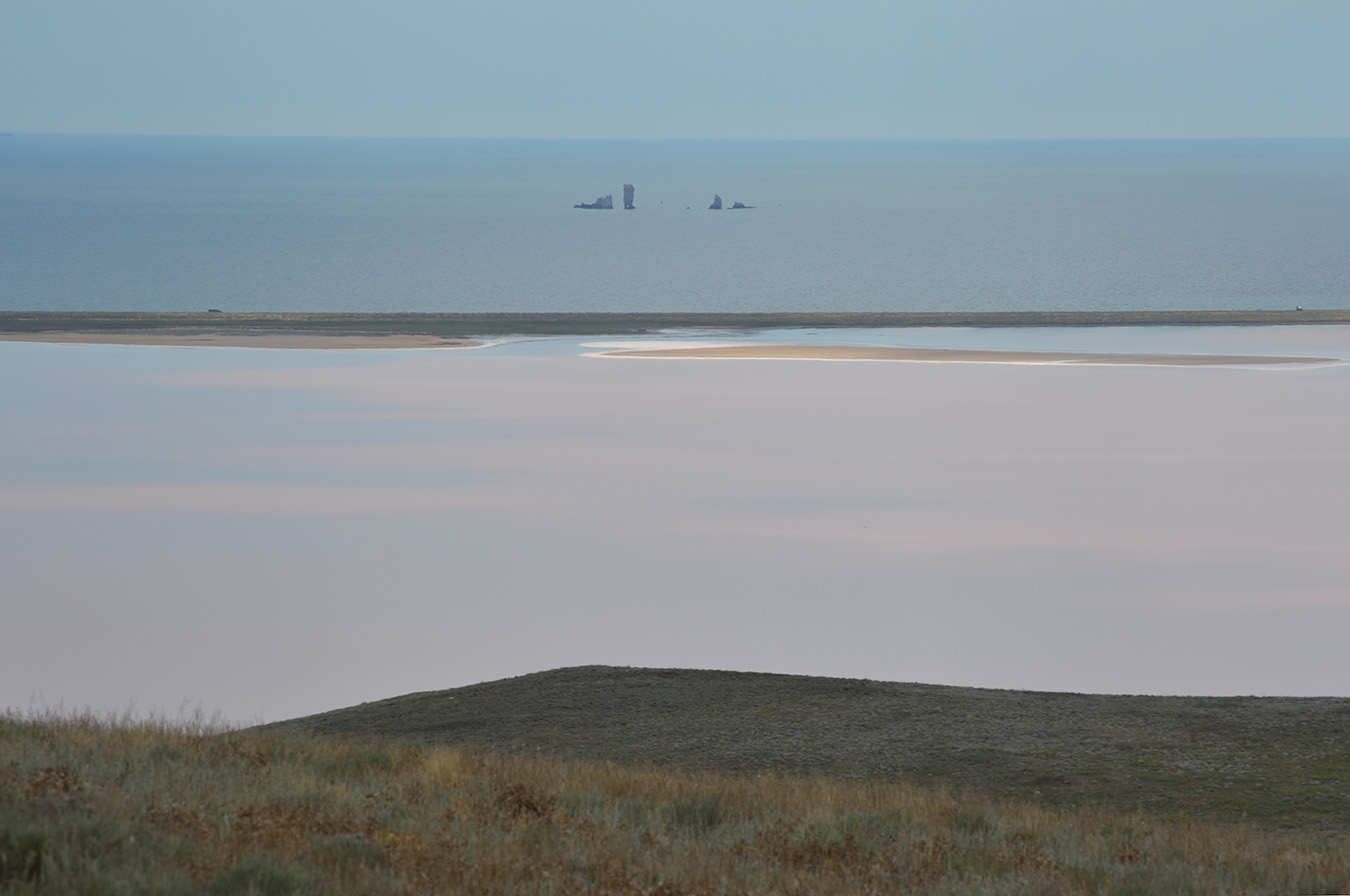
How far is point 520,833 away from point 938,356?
40053 mm

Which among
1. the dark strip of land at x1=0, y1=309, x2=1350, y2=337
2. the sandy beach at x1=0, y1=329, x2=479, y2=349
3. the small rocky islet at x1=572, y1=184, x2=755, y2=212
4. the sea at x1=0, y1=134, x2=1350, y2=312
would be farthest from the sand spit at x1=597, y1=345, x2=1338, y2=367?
the small rocky islet at x1=572, y1=184, x2=755, y2=212

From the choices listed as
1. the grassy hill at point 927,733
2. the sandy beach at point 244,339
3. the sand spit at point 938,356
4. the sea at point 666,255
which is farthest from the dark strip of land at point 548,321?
the grassy hill at point 927,733

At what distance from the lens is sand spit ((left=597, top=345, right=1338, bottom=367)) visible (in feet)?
148

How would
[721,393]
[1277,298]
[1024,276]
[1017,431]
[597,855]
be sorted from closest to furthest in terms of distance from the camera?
[597,855] → [1017,431] → [721,393] → [1277,298] → [1024,276]

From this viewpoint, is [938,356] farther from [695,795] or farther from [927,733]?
[695,795]

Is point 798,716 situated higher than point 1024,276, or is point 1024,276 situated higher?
point 1024,276

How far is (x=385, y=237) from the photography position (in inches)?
4695

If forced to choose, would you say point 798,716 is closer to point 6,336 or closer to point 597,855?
point 597,855

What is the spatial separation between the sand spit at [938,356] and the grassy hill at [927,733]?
31.5m

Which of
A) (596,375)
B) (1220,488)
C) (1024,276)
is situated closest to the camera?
(1220,488)

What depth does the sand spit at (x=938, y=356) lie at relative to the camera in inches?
1781

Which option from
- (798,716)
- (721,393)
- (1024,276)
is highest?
(1024,276)

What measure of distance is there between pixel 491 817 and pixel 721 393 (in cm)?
2994

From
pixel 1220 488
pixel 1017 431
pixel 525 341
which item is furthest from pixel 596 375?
pixel 1220 488
